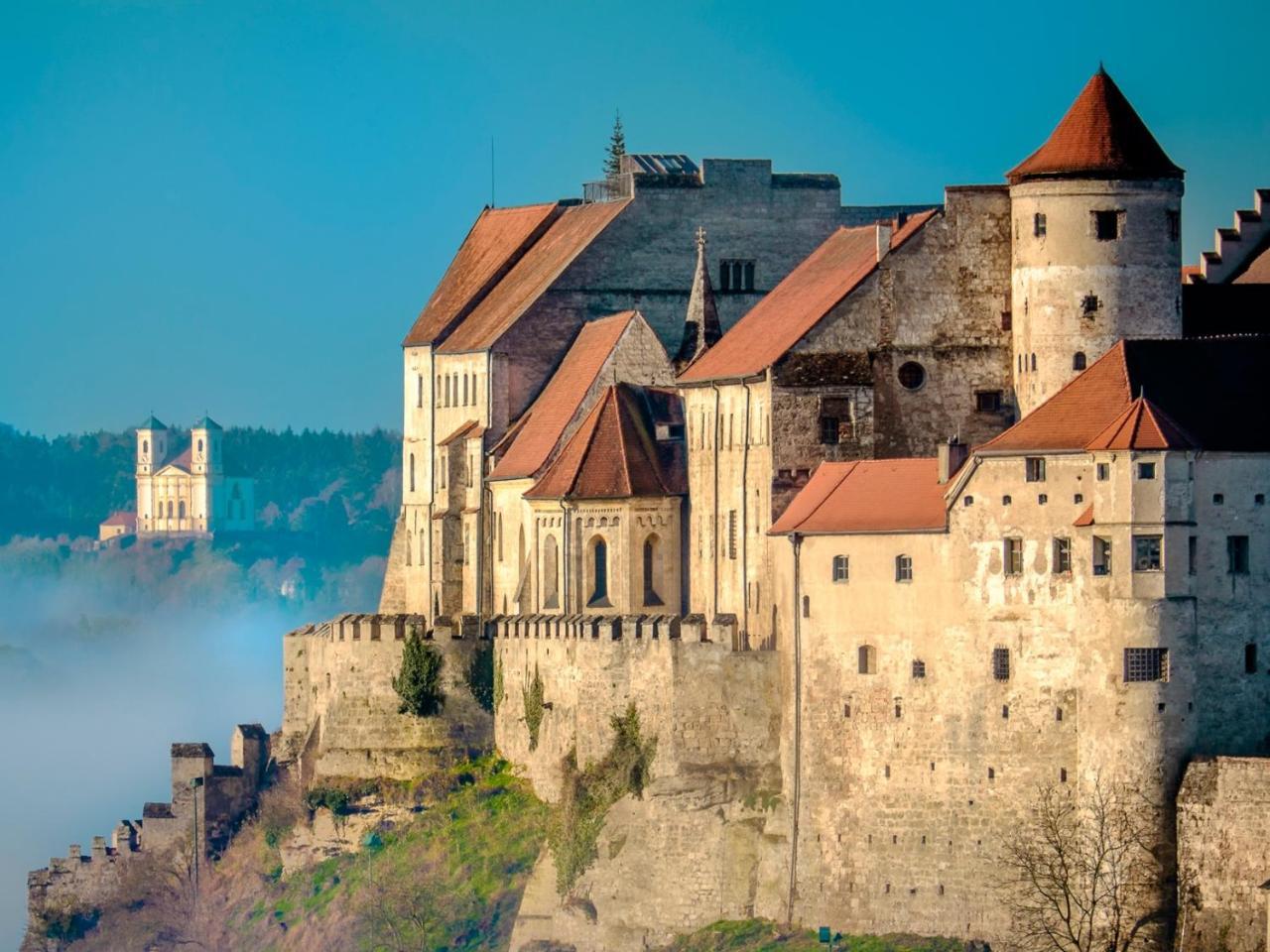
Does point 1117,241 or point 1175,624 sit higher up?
point 1117,241

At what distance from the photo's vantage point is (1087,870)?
283ft

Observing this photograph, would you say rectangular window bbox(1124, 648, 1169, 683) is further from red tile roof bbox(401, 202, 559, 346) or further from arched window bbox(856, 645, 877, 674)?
red tile roof bbox(401, 202, 559, 346)

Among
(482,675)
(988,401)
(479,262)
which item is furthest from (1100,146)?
(479,262)

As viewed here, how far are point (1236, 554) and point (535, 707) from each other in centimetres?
A: 2322

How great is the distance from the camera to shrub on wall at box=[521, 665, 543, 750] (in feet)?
341

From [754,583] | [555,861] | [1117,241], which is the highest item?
[1117,241]

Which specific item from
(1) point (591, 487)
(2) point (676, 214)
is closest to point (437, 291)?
(2) point (676, 214)

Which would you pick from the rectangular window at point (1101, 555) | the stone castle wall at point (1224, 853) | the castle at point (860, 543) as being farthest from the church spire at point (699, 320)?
the stone castle wall at point (1224, 853)

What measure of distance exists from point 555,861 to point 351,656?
12976mm

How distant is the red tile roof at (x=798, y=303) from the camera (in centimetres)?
9844

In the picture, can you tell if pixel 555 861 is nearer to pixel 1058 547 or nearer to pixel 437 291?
pixel 1058 547

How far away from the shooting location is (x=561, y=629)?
102 metres

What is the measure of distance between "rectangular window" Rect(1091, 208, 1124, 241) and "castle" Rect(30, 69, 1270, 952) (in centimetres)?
6

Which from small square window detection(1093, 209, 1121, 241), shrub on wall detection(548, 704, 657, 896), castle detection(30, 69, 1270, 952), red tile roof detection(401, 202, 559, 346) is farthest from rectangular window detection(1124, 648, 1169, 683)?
red tile roof detection(401, 202, 559, 346)
